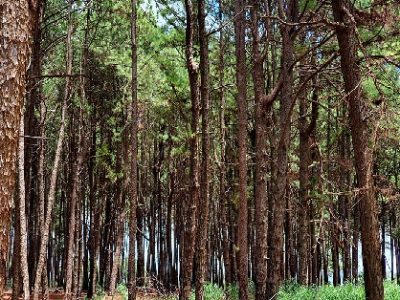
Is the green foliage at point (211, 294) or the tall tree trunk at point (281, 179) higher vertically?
the tall tree trunk at point (281, 179)

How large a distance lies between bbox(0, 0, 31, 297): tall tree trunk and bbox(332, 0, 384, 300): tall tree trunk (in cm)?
468

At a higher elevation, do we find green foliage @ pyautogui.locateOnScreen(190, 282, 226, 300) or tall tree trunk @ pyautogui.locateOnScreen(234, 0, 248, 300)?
tall tree trunk @ pyautogui.locateOnScreen(234, 0, 248, 300)

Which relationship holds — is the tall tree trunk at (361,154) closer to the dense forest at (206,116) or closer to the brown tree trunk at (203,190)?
the dense forest at (206,116)

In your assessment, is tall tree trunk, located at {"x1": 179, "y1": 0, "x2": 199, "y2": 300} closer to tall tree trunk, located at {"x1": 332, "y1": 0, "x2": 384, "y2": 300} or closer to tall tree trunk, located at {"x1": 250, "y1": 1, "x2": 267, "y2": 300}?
tall tree trunk, located at {"x1": 250, "y1": 1, "x2": 267, "y2": 300}

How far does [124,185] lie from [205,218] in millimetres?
10274

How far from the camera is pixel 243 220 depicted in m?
10.0

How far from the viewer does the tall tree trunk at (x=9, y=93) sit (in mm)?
3498

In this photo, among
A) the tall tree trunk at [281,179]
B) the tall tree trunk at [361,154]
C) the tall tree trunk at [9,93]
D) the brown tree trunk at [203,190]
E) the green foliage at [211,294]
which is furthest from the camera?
the green foliage at [211,294]

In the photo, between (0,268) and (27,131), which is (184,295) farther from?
(0,268)

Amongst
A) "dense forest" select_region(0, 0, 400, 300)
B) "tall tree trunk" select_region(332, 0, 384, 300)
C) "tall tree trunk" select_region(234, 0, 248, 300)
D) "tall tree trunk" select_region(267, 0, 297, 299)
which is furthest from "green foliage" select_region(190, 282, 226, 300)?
"tall tree trunk" select_region(332, 0, 384, 300)

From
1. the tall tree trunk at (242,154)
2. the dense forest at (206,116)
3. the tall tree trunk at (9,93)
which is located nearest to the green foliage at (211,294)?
the dense forest at (206,116)

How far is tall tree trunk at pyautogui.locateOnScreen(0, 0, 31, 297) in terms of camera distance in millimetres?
3498

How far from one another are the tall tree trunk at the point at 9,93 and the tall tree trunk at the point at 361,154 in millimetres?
4679

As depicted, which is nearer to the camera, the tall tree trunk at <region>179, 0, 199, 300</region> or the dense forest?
the dense forest
